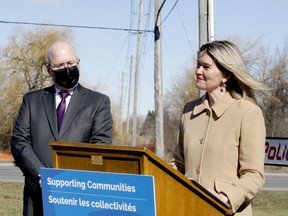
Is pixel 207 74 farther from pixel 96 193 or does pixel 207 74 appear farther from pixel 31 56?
pixel 31 56

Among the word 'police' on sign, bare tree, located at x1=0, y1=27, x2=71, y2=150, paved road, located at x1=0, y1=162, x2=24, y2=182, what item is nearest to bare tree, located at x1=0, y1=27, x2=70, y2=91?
bare tree, located at x1=0, y1=27, x2=71, y2=150

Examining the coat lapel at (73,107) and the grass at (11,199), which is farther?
the grass at (11,199)

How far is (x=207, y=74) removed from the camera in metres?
4.12

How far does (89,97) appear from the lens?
554 centimetres

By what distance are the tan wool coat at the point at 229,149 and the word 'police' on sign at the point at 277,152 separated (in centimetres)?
1049

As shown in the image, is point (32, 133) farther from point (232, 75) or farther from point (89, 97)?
point (232, 75)

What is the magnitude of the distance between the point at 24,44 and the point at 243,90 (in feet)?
176

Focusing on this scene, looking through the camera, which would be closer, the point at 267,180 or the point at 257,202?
the point at 257,202

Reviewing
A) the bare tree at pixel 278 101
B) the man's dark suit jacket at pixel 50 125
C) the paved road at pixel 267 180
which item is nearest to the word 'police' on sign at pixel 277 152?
the paved road at pixel 267 180

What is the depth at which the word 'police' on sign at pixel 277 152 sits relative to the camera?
47.4 ft

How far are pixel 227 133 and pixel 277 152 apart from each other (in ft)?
35.2

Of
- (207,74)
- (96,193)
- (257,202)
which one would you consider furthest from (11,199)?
(96,193)

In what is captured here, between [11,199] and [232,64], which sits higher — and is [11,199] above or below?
below

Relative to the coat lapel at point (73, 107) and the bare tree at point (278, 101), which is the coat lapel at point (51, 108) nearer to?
the coat lapel at point (73, 107)
